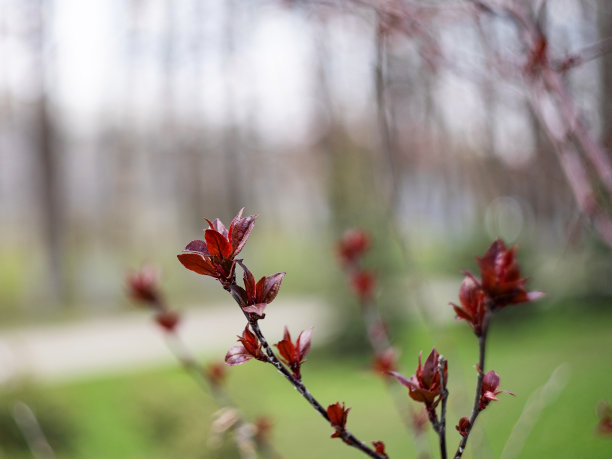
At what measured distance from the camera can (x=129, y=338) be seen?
444 inches

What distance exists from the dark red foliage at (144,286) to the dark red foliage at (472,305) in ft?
3.20

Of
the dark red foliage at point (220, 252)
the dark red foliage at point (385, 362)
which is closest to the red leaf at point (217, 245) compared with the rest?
the dark red foliage at point (220, 252)

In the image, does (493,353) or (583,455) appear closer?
(583,455)

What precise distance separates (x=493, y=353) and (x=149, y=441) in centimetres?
466

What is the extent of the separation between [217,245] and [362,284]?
1.24m

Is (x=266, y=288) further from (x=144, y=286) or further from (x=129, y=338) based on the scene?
(x=129, y=338)

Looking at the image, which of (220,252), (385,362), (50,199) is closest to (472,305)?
(220,252)

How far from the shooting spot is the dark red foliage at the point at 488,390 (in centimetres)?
85

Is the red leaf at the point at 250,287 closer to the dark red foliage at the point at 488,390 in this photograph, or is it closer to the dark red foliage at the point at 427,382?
the dark red foliage at the point at 427,382

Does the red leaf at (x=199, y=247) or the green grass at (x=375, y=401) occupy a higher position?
the red leaf at (x=199, y=247)

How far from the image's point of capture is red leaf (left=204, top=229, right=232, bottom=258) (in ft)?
2.68

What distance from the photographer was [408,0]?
68.2 inches

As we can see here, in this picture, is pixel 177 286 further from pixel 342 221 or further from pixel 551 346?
pixel 551 346

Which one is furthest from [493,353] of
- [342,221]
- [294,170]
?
[294,170]
